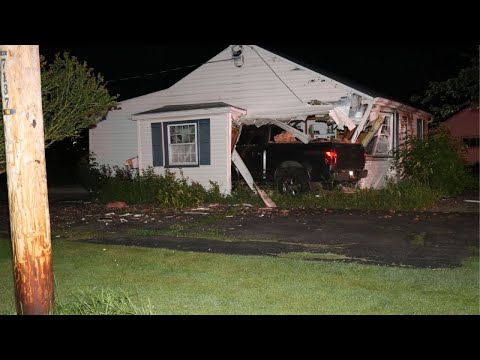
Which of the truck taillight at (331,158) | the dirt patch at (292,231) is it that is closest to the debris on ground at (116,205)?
the dirt patch at (292,231)

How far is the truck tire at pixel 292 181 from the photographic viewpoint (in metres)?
12.9

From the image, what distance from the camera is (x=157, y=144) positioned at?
1559cm

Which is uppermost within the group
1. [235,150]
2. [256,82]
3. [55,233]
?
[256,82]

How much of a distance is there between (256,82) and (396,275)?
35.7 ft

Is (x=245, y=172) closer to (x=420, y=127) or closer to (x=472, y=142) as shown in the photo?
(x=420, y=127)

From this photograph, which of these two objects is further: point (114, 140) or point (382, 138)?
point (114, 140)

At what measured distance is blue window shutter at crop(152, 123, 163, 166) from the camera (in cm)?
1555

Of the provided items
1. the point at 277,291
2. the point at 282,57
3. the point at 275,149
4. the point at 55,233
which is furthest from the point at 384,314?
the point at 282,57

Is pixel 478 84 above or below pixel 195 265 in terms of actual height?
above

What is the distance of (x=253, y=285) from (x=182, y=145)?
1050cm

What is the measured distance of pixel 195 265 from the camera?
6371 mm

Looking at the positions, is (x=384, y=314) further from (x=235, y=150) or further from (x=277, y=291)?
(x=235, y=150)

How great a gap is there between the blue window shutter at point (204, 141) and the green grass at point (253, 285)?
7901mm

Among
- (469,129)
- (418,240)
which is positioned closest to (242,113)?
(418,240)
